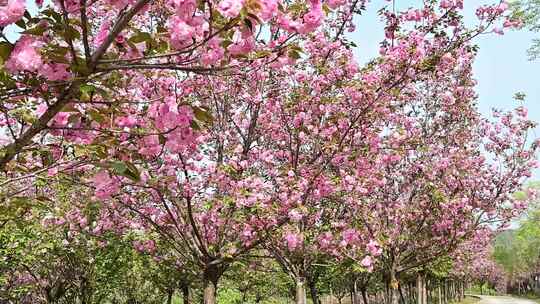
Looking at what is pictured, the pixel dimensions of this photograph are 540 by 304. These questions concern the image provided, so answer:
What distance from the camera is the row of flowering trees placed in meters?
2.82

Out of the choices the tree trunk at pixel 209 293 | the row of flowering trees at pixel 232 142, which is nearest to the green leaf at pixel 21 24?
the row of flowering trees at pixel 232 142

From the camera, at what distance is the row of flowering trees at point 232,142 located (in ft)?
9.27

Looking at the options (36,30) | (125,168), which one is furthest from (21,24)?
(125,168)

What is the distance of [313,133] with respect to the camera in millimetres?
8898

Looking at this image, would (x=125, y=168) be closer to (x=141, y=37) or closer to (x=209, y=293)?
(x=141, y=37)

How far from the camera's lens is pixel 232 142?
33.4 ft

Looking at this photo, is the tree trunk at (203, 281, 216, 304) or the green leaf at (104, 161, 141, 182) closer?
the green leaf at (104, 161, 141, 182)

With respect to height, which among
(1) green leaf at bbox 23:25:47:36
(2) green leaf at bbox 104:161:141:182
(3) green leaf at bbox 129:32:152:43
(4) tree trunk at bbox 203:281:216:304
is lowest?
(4) tree trunk at bbox 203:281:216:304

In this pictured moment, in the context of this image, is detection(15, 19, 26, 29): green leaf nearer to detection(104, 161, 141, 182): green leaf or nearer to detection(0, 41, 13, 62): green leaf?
detection(0, 41, 13, 62): green leaf

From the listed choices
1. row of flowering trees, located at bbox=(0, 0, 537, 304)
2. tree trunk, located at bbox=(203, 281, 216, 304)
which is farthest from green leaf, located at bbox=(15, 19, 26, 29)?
tree trunk, located at bbox=(203, 281, 216, 304)

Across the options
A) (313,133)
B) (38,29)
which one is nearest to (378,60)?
(313,133)

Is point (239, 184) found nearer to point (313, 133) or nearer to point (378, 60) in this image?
point (313, 133)

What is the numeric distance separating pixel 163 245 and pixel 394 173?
6.37m

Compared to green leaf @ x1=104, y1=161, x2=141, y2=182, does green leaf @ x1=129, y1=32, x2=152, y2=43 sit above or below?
above
